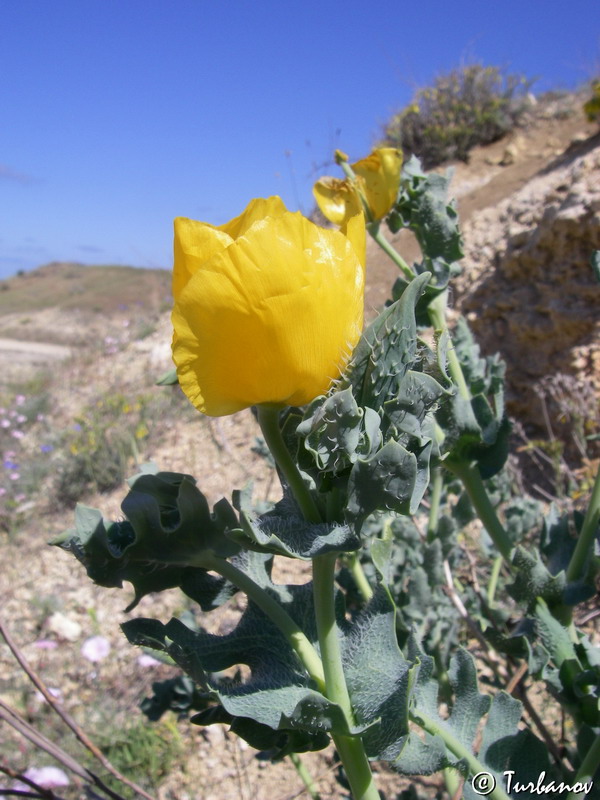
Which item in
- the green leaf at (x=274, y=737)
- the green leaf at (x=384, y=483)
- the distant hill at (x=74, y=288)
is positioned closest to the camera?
the green leaf at (x=384, y=483)

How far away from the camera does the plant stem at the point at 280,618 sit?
2.64 feet

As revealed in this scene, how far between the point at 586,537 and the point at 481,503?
0.18 metres

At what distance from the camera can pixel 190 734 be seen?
8.89 feet

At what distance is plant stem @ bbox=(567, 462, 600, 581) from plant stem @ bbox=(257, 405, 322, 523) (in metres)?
0.59

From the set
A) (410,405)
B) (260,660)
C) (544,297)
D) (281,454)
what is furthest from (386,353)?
(544,297)

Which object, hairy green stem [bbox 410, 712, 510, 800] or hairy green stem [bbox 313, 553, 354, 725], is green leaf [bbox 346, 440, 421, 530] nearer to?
hairy green stem [bbox 313, 553, 354, 725]

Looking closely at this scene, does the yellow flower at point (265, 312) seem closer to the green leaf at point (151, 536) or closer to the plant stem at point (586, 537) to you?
the green leaf at point (151, 536)

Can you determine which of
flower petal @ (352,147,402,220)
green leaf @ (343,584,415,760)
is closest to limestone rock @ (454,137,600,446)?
flower petal @ (352,147,402,220)

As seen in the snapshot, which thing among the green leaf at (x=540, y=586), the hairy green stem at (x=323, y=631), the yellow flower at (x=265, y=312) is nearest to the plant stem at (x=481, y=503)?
the green leaf at (x=540, y=586)

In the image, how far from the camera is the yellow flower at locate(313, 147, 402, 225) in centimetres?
117

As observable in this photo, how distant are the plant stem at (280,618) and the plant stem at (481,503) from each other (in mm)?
484

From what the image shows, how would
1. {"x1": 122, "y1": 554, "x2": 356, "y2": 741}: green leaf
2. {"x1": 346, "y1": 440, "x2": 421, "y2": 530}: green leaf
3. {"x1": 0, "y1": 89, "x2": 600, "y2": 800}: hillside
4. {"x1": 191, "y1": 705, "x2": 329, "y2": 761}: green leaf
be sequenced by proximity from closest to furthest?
{"x1": 346, "y1": 440, "x2": 421, "y2": 530}: green leaf, {"x1": 122, "y1": 554, "x2": 356, "y2": 741}: green leaf, {"x1": 191, "y1": 705, "x2": 329, "y2": 761}: green leaf, {"x1": 0, "y1": 89, "x2": 600, "y2": 800}: hillside

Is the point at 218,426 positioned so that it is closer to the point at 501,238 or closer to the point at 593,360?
the point at 501,238

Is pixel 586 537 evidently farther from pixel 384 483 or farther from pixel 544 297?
pixel 544 297
